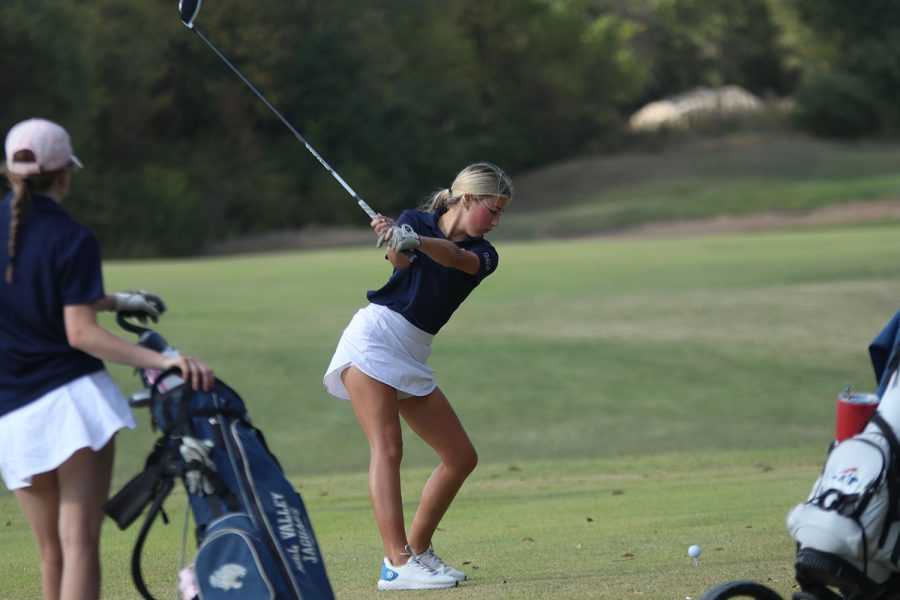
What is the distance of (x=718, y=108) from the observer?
64.4 meters

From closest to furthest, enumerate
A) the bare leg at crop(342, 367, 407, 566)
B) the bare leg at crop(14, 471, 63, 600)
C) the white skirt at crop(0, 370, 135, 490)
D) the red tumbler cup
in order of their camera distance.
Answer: the white skirt at crop(0, 370, 135, 490) < the bare leg at crop(14, 471, 63, 600) < the red tumbler cup < the bare leg at crop(342, 367, 407, 566)

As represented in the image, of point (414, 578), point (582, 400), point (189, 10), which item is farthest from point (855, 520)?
point (582, 400)

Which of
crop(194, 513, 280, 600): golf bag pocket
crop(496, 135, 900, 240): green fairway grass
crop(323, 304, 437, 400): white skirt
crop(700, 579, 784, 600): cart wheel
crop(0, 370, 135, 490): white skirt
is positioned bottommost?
crop(496, 135, 900, 240): green fairway grass

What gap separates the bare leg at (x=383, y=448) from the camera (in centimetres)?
583

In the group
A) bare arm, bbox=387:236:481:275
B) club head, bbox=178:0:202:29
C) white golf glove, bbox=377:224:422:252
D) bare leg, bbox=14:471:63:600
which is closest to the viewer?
bare leg, bbox=14:471:63:600

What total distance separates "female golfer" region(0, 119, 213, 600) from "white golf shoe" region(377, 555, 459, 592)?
1.64 meters

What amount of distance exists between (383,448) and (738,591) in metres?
1.89

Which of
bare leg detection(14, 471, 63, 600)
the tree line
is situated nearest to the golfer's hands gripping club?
bare leg detection(14, 471, 63, 600)

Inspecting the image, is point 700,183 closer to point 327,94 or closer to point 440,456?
point 327,94

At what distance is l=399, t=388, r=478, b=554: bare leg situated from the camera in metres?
6.03

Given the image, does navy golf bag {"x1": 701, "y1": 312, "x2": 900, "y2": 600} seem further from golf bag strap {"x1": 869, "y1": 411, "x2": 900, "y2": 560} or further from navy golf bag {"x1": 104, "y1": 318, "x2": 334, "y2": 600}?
navy golf bag {"x1": 104, "y1": 318, "x2": 334, "y2": 600}

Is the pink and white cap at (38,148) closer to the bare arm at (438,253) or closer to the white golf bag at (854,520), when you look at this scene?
the bare arm at (438,253)

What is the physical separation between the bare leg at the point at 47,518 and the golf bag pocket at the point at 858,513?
216 cm

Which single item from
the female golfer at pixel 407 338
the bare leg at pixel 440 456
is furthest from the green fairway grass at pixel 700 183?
the female golfer at pixel 407 338
